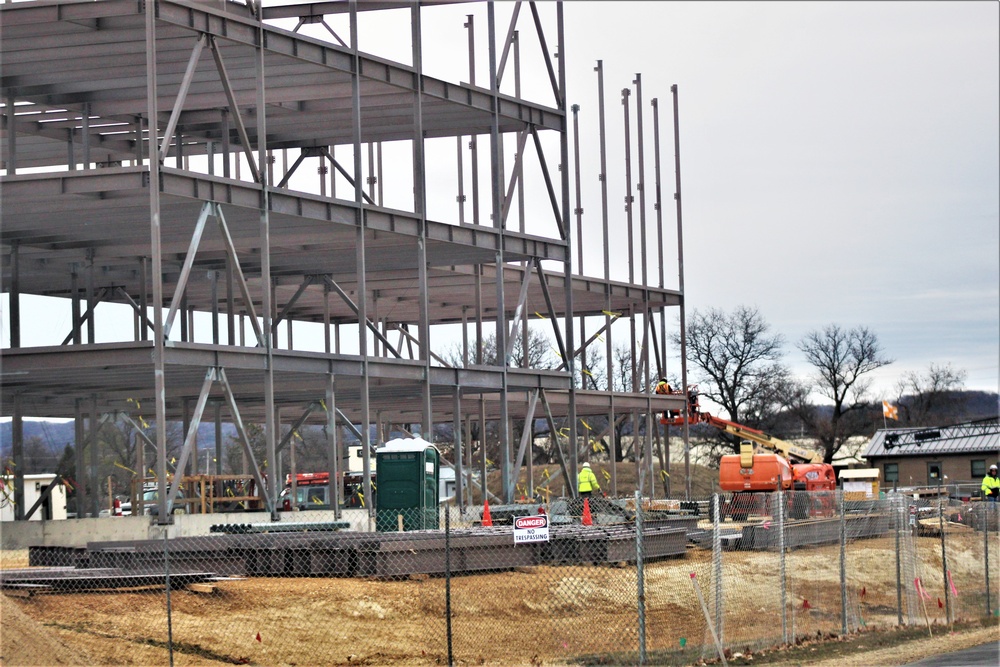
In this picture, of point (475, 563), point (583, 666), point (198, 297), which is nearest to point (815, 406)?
point (198, 297)

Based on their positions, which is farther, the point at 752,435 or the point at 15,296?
the point at 752,435

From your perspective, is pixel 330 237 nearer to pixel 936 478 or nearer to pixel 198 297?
pixel 198 297

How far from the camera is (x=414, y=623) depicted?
21.0 meters

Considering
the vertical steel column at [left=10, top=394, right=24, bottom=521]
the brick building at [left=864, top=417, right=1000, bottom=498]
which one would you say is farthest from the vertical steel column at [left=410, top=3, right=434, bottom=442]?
the brick building at [left=864, top=417, right=1000, bottom=498]

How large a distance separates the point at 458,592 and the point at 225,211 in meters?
10.6

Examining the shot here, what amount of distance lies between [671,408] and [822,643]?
31514 millimetres

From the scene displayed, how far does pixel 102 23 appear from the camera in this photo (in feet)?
88.8

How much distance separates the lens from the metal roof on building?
7288 cm

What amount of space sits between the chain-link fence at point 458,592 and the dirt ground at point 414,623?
5 centimetres

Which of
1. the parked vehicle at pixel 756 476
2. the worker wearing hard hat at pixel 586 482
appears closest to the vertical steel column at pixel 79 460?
the worker wearing hard hat at pixel 586 482

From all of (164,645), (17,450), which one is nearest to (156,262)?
(164,645)

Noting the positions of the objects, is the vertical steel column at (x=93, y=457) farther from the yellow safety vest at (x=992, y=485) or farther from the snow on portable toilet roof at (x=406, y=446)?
the yellow safety vest at (x=992, y=485)

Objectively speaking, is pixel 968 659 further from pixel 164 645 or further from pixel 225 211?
pixel 225 211

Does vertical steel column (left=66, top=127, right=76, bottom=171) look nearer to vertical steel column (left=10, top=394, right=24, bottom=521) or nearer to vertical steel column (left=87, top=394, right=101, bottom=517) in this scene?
vertical steel column (left=87, top=394, right=101, bottom=517)
